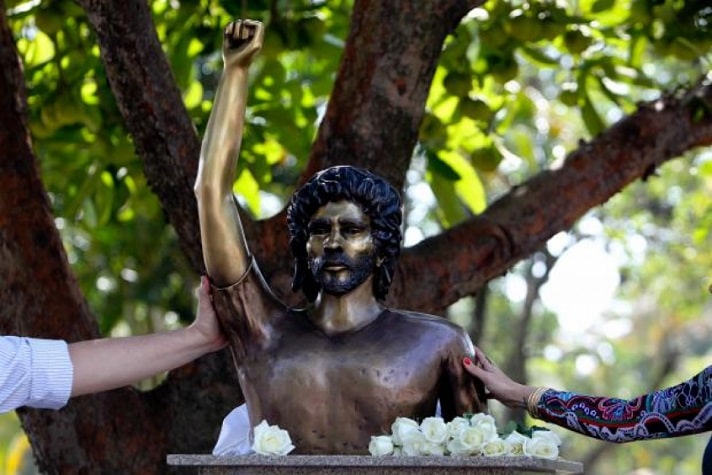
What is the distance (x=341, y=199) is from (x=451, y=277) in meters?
1.86

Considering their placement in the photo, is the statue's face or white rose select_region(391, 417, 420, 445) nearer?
white rose select_region(391, 417, 420, 445)

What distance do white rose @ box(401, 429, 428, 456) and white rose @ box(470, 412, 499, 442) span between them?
0.51 feet

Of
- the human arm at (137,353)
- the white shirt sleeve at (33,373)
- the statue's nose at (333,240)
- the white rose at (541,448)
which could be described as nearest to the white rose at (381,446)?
the white rose at (541,448)

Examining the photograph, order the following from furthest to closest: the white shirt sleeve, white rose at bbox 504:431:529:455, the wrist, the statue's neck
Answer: the statue's neck
the wrist
the white shirt sleeve
white rose at bbox 504:431:529:455

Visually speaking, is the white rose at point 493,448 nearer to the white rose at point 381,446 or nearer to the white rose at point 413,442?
the white rose at point 413,442

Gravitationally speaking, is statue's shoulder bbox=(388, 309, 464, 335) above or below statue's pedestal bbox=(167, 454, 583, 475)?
below

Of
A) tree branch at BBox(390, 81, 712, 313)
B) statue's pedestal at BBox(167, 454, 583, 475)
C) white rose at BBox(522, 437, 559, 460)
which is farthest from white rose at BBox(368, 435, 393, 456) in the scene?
tree branch at BBox(390, 81, 712, 313)

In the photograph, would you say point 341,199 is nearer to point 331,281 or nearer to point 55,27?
point 331,281

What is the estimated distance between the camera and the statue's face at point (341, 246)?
4.36 metres

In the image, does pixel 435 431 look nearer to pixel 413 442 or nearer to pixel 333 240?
pixel 413 442

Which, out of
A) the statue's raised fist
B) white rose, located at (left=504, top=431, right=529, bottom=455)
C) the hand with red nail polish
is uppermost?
the statue's raised fist

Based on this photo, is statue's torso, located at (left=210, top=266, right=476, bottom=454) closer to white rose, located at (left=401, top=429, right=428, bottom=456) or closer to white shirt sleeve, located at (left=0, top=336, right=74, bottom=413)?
white rose, located at (left=401, top=429, right=428, bottom=456)

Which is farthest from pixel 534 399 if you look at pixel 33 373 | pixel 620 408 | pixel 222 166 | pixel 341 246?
pixel 33 373

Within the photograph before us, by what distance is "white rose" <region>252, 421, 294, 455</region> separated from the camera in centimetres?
391
